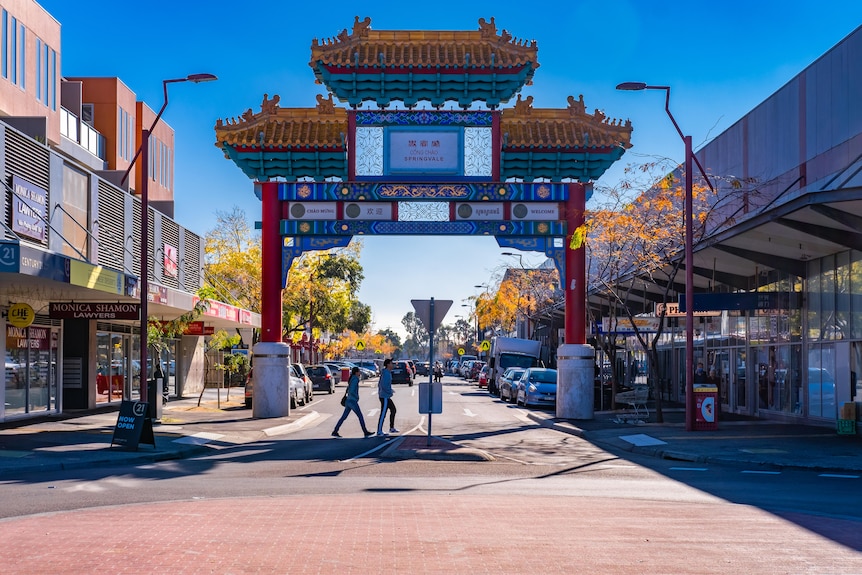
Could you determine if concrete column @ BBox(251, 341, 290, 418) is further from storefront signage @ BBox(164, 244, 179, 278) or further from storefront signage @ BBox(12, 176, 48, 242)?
storefront signage @ BBox(164, 244, 179, 278)

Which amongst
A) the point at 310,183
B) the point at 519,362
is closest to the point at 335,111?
the point at 310,183

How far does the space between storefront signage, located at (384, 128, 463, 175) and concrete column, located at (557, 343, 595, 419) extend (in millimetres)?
6460

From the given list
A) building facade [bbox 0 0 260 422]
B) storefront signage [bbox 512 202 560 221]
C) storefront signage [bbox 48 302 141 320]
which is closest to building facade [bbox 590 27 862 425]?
storefront signage [bbox 512 202 560 221]

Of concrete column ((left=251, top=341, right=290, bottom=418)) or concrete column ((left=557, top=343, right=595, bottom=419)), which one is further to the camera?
concrete column ((left=557, top=343, right=595, bottom=419))

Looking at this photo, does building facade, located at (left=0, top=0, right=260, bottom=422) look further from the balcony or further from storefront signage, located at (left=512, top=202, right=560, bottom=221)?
storefront signage, located at (left=512, top=202, right=560, bottom=221)

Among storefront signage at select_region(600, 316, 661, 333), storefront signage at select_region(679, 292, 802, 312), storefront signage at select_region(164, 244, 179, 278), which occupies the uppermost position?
storefront signage at select_region(164, 244, 179, 278)

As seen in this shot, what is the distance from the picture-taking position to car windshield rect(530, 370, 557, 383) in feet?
126

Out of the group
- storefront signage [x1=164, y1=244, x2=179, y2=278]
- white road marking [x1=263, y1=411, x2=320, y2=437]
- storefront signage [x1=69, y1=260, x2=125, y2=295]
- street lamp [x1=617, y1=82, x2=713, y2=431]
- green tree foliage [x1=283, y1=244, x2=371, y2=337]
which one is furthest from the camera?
green tree foliage [x1=283, y1=244, x2=371, y2=337]

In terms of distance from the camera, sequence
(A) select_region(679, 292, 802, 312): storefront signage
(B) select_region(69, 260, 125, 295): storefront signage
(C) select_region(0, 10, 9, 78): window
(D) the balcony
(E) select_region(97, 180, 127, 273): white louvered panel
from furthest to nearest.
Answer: (D) the balcony → (C) select_region(0, 10, 9, 78): window → (E) select_region(97, 180, 127, 273): white louvered panel → (A) select_region(679, 292, 802, 312): storefront signage → (B) select_region(69, 260, 125, 295): storefront signage

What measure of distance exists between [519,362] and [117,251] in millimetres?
26005

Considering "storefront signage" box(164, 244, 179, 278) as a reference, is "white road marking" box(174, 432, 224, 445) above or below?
below

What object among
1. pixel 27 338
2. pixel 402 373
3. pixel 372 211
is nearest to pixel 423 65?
pixel 372 211

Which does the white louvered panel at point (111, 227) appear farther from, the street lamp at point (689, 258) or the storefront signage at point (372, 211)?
the street lamp at point (689, 258)

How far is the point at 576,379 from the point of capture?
99.1ft
